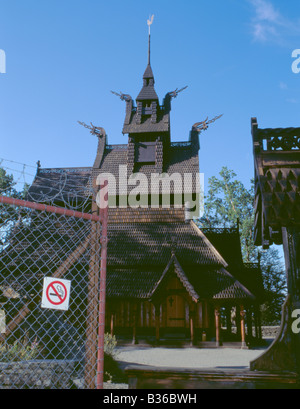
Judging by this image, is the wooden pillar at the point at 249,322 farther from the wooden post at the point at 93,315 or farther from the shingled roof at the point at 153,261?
the wooden post at the point at 93,315

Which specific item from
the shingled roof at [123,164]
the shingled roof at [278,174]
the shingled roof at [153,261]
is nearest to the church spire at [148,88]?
the shingled roof at [123,164]

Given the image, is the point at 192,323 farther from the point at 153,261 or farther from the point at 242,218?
the point at 242,218

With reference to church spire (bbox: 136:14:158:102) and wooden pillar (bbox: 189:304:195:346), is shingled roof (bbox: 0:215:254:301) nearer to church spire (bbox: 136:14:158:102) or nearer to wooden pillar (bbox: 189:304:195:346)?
wooden pillar (bbox: 189:304:195:346)

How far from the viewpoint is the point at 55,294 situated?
10.8 feet

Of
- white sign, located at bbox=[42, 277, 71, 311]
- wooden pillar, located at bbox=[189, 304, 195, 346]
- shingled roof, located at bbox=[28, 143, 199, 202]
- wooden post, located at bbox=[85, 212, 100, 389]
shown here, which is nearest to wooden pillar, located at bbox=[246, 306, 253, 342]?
wooden pillar, located at bbox=[189, 304, 195, 346]

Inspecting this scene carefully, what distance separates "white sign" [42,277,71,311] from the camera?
324cm

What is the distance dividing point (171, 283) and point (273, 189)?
517 inches

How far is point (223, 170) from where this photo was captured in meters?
40.5

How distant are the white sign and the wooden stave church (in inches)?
384

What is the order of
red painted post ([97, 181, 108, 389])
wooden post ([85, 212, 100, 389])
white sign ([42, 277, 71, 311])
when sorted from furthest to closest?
wooden post ([85, 212, 100, 389]) → red painted post ([97, 181, 108, 389]) → white sign ([42, 277, 71, 311])

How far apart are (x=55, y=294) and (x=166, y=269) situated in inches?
540

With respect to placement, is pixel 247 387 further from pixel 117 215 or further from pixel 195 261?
pixel 117 215

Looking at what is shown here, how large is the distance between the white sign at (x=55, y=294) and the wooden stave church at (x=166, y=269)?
9744 mm
